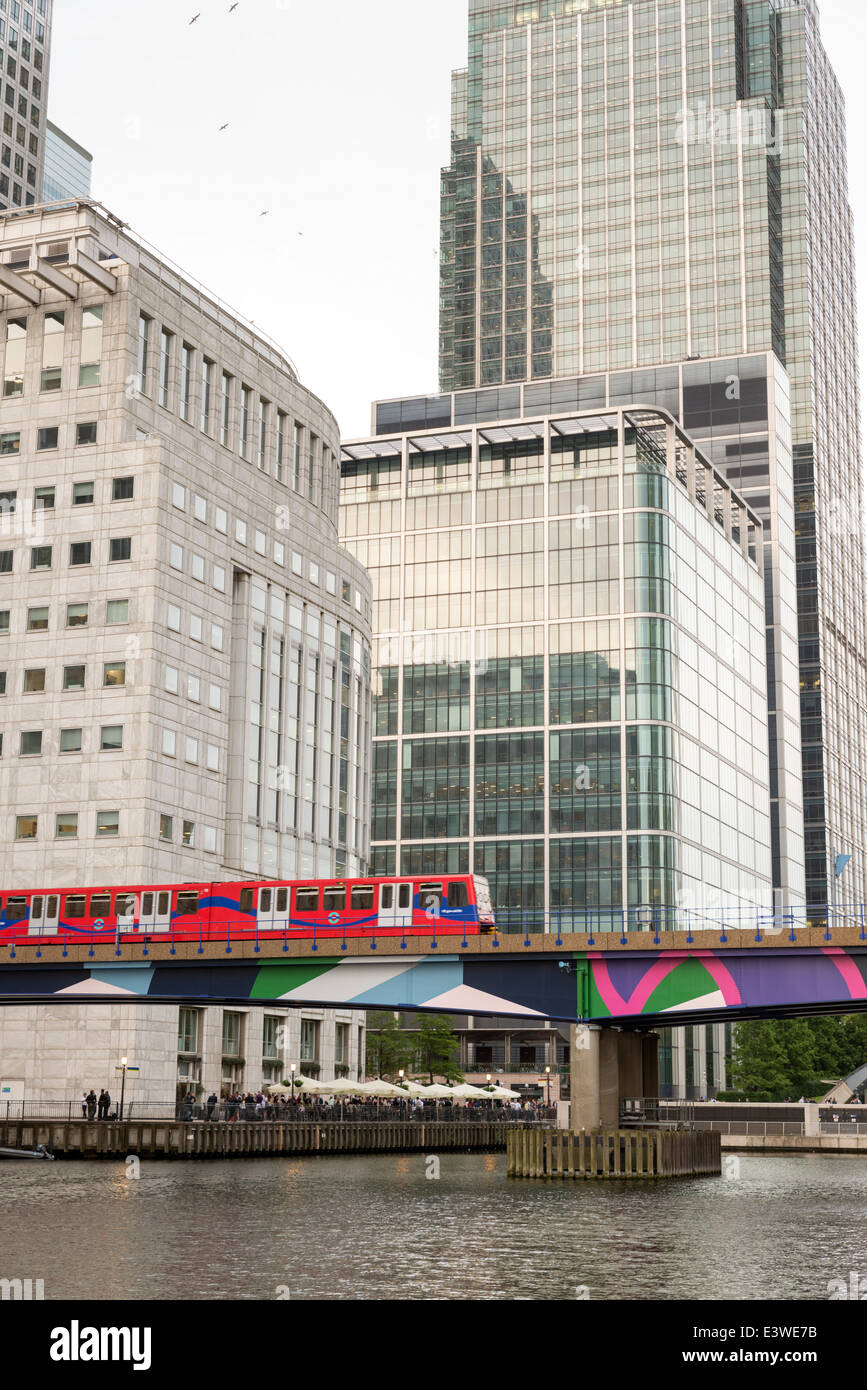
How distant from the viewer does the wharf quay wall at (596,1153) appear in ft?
198

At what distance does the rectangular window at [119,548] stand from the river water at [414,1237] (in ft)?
154

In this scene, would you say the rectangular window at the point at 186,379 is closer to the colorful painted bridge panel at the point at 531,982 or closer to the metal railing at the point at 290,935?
the metal railing at the point at 290,935

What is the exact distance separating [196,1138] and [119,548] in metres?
41.1

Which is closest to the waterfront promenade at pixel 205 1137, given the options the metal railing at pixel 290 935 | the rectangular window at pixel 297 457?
the metal railing at pixel 290 935

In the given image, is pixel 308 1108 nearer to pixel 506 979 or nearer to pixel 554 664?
pixel 506 979

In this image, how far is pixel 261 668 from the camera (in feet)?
373

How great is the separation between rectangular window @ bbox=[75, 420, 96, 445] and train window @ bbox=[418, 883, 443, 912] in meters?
47.7

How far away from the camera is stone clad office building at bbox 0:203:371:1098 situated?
100438 mm

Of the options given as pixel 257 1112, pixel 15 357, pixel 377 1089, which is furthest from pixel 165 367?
pixel 257 1112

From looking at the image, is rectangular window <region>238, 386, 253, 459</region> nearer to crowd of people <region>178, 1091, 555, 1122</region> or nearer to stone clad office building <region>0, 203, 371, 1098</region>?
stone clad office building <region>0, 203, 371, 1098</region>

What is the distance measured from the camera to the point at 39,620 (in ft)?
341
